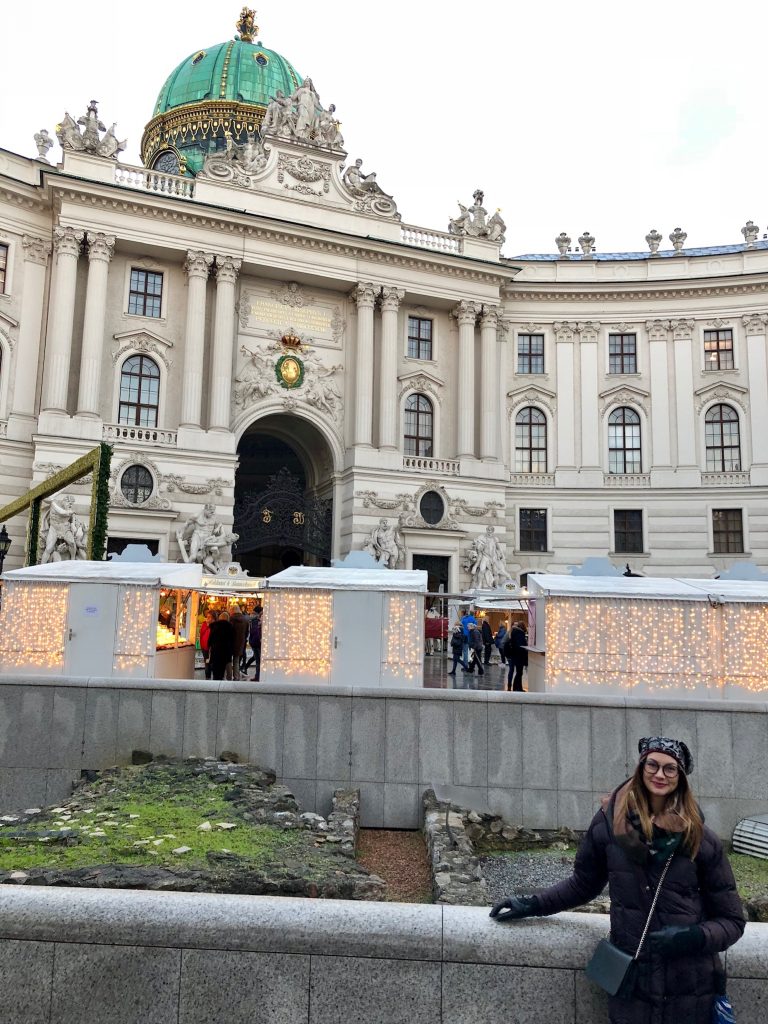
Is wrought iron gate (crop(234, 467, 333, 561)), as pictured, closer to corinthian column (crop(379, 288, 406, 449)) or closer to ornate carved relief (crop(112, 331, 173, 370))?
corinthian column (crop(379, 288, 406, 449))

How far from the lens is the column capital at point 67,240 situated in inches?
1366

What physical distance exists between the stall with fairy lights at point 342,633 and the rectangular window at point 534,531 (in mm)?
27203

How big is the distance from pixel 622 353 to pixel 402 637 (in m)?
32.7

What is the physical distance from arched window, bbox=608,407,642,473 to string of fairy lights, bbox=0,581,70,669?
109ft

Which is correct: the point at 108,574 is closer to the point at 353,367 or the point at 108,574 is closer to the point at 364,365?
the point at 364,365

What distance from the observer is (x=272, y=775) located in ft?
43.2

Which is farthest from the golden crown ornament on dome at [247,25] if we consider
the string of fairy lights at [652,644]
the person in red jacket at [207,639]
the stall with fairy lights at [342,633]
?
the string of fairy lights at [652,644]

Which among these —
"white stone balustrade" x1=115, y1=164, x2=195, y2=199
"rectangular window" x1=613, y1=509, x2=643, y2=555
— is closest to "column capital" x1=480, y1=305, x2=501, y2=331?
"rectangular window" x1=613, y1=509, x2=643, y2=555

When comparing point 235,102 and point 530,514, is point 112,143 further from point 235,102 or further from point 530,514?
point 530,514

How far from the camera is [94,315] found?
115 feet

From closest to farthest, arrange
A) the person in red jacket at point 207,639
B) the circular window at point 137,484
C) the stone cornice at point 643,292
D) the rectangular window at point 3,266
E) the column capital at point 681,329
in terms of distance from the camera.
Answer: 1. the person in red jacket at point 207,639
2. the circular window at point 137,484
3. the rectangular window at point 3,266
4. the stone cornice at point 643,292
5. the column capital at point 681,329

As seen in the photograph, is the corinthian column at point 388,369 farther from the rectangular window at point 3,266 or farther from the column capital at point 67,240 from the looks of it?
the rectangular window at point 3,266

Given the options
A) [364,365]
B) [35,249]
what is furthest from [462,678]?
[35,249]

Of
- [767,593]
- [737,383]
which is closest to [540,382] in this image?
[737,383]
